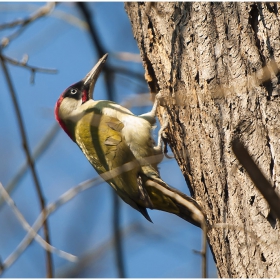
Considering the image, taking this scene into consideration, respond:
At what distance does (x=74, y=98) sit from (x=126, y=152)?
3.89 feet

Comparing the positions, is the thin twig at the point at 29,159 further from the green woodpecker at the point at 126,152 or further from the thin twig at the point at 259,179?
the green woodpecker at the point at 126,152

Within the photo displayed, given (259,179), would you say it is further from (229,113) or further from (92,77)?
(92,77)

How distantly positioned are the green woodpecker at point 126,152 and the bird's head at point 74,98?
0.71ft

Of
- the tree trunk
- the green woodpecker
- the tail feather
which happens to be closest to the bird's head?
the green woodpecker

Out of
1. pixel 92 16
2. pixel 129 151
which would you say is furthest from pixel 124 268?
pixel 92 16

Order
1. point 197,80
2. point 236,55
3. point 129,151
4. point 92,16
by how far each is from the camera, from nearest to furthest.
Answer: point 236,55
point 197,80
point 129,151
point 92,16

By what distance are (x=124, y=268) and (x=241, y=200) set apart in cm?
196

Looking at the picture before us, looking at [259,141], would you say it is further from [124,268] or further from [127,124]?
[124,268]

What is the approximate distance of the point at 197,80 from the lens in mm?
2857

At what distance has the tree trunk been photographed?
2.33 meters

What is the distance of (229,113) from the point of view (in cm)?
259

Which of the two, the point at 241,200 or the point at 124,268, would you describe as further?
the point at 124,268

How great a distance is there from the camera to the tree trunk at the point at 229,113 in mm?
2332

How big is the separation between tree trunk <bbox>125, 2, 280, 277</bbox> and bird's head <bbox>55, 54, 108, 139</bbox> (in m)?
1.72
